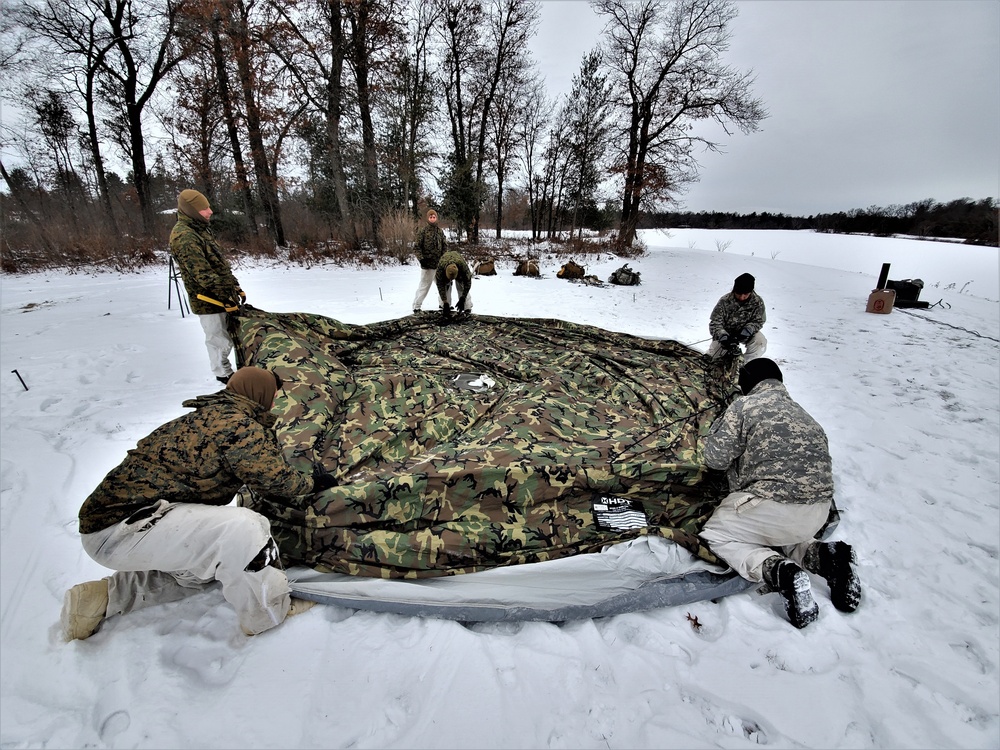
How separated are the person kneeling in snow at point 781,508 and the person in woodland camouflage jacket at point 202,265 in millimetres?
3673

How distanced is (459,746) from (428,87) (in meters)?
15.4

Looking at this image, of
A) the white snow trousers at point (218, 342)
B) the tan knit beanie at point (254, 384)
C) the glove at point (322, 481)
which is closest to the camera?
the glove at point (322, 481)

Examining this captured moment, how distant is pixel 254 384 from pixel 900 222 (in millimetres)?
26297

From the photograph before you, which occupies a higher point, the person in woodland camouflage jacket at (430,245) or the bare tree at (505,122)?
the bare tree at (505,122)

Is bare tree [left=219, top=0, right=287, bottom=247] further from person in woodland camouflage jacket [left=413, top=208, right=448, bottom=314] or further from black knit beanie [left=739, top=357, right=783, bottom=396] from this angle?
black knit beanie [left=739, top=357, right=783, bottom=396]

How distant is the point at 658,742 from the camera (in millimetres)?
1227

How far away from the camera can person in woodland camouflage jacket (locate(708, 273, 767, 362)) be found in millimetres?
3693

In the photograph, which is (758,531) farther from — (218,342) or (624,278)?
(624,278)

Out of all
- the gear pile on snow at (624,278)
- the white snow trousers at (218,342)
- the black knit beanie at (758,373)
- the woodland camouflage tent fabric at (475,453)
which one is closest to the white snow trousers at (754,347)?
the woodland camouflage tent fabric at (475,453)

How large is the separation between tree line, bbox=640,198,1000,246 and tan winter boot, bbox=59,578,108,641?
16.0 meters

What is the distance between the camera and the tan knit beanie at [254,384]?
1.98 metres

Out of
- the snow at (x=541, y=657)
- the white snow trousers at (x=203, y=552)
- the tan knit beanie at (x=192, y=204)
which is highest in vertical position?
the tan knit beanie at (x=192, y=204)

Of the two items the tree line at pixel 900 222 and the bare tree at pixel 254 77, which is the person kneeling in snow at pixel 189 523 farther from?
the tree line at pixel 900 222

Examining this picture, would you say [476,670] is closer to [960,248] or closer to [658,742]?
[658,742]
